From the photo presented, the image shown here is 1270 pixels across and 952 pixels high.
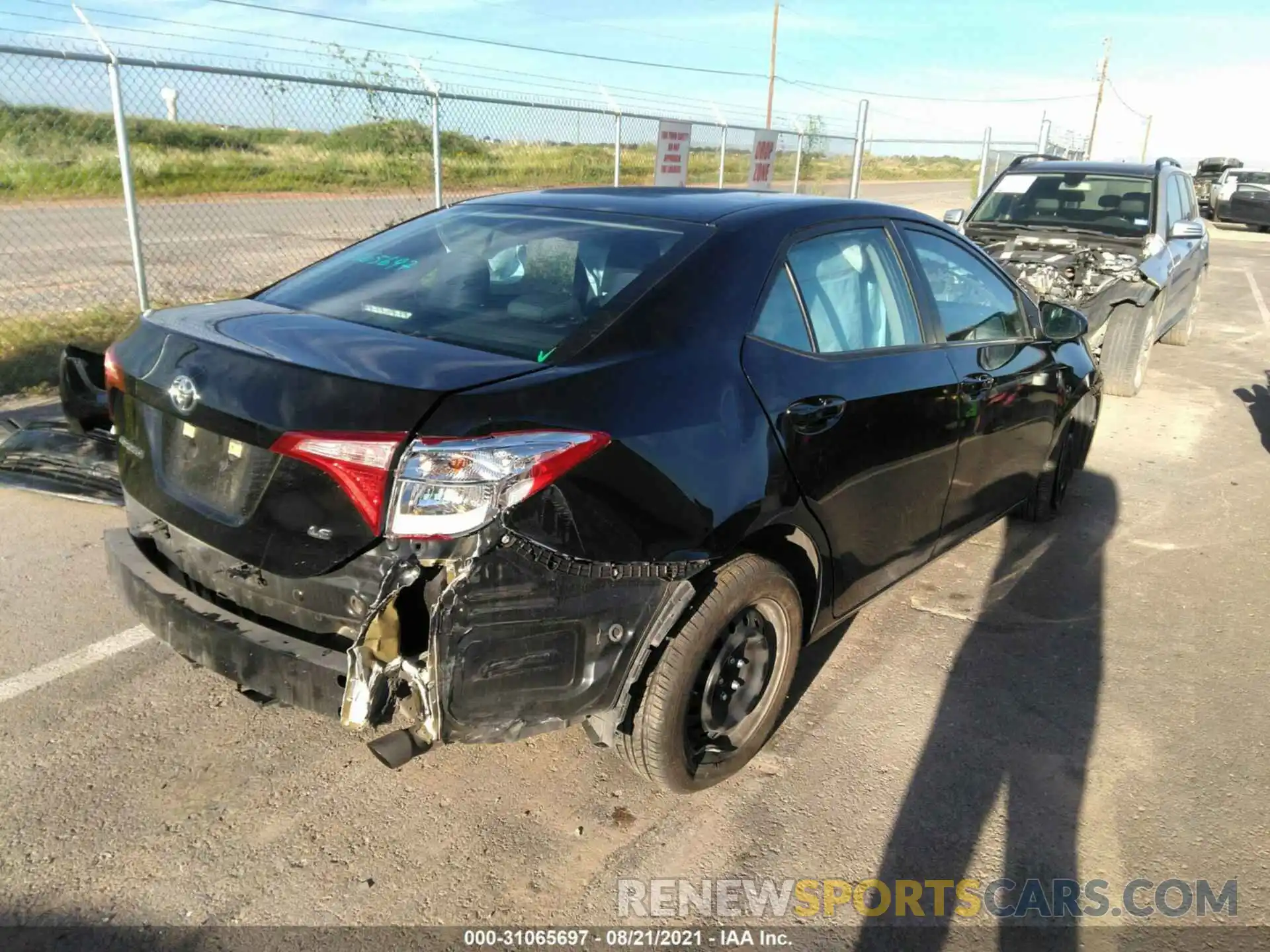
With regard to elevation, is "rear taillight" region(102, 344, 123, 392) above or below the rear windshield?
below

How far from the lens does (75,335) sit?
7984mm

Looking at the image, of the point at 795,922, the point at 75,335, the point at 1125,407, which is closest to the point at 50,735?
the point at 795,922

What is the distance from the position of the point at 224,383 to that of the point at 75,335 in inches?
267

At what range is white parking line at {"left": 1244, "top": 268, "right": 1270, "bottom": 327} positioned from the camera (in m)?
13.0

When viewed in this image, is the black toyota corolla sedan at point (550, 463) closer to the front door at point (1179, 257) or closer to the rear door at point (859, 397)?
the rear door at point (859, 397)

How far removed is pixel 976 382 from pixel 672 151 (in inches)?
369

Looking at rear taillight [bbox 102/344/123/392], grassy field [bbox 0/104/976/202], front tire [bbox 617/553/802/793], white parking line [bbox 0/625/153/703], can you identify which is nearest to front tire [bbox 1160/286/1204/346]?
grassy field [bbox 0/104/976/202]

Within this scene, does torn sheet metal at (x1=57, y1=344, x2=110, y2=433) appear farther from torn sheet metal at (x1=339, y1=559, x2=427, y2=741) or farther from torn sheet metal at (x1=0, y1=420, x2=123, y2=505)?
torn sheet metal at (x1=339, y1=559, x2=427, y2=741)

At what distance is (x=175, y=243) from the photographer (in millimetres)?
14031

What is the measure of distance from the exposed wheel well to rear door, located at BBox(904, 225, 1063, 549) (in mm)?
923

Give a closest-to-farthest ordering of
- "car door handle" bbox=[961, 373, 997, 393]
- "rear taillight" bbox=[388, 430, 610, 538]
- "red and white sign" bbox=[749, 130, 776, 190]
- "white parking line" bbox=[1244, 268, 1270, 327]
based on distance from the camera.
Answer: "rear taillight" bbox=[388, 430, 610, 538] < "car door handle" bbox=[961, 373, 997, 393] < "white parking line" bbox=[1244, 268, 1270, 327] < "red and white sign" bbox=[749, 130, 776, 190]

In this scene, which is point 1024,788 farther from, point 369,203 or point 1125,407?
point 369,203

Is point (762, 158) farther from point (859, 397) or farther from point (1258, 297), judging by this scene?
point (859, 397)

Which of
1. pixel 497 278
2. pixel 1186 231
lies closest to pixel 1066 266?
pixel 1186 231
